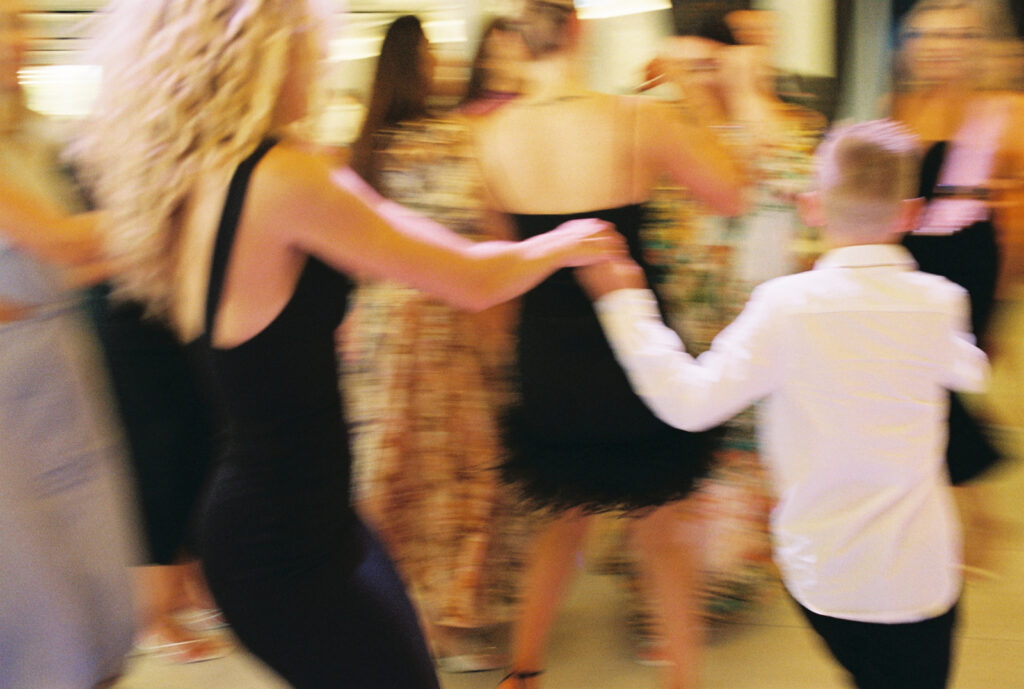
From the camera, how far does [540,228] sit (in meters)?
1.77

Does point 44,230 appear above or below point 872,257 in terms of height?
above

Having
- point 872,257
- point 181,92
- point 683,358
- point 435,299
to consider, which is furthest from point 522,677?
point 181,92

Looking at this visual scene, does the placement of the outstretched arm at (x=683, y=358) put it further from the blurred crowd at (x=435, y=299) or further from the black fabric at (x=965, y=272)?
the black fabric at (x=965, y=272)

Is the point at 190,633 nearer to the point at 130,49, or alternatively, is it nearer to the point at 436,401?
the point at 436,401

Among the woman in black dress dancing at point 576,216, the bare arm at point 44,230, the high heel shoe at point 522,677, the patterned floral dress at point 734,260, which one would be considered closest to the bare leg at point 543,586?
the high heel shoe at point 522,677

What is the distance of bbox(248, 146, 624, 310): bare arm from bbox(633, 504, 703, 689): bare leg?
796mm

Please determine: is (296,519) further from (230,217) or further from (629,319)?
(629,319)

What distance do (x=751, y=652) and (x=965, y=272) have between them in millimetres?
1056

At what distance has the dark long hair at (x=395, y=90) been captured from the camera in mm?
2047

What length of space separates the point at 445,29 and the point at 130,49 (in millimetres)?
3235

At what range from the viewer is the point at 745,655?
2.19 meters

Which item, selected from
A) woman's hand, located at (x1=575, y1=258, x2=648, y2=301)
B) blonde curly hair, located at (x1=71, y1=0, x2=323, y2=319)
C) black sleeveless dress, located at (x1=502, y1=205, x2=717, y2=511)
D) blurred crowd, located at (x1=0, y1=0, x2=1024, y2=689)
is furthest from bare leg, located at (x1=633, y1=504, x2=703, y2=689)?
blonde curly hair, located at (x1=71, y1=0, x2=323, y2=319)

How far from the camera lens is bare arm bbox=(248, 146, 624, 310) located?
1048mm

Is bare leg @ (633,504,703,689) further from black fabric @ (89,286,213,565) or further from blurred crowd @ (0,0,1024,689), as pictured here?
black fabric @ (89,286,213,565)
